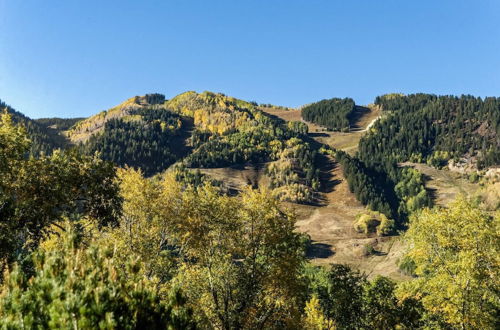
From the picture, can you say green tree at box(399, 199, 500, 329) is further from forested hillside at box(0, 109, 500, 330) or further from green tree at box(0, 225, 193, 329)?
green tree at box(0, 225, 193, 329)

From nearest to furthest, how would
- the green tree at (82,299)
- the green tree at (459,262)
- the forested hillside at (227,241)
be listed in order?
the green tree at (82,299) < the forested hillside at (227,241) < the green tree at (459,262)

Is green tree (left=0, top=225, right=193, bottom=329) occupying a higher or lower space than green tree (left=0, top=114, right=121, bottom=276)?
lower

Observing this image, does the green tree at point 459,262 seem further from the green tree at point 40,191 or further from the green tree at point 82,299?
the green tree at point 40,191

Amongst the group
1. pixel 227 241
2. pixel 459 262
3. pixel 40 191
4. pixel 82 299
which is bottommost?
pixel 459 262

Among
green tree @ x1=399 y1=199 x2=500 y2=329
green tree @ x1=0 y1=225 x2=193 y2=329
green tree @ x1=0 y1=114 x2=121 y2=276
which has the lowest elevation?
green tree @ x1=399 y1=199 x2=500 y2=329

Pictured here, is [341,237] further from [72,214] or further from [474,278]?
[72,214]

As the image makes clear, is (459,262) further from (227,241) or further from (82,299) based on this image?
(82,299)

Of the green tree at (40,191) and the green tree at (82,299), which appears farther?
the green tree at (40,191)

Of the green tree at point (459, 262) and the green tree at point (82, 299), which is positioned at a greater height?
the green tree at point (82, 299)

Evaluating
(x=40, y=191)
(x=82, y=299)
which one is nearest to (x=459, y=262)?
(x=82, y=299)

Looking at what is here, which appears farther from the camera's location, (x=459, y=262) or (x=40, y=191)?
(x=459, y=262)

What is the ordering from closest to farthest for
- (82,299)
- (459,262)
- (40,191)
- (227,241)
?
1. (82,299)
2. (40,191)
3. (459,262)
4. (227,241)

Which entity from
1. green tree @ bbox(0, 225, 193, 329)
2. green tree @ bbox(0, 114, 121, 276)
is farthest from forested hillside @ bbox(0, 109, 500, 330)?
green tree @ bbox(0, 225, 193, 329)

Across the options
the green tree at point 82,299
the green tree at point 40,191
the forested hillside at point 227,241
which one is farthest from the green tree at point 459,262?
the green tree at point 40,191
